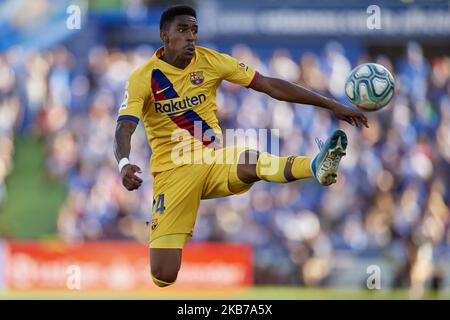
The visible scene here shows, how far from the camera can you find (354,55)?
21859 mm

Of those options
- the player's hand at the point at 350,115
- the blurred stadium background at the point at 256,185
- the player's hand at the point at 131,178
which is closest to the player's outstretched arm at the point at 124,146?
the player's hand at the point at 131,178

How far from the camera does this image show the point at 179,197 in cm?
984

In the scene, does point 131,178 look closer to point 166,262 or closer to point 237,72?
point 166,262

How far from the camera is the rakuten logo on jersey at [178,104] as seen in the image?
31.7 feet

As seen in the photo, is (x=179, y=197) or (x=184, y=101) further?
(x=179, y=197)

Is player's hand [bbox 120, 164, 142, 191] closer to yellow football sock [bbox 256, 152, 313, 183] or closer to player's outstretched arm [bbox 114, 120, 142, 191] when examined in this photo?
player's outstretched arm [bbox 114, 120, 142, 191]

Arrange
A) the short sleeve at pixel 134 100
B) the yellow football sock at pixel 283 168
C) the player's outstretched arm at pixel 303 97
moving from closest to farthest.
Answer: the yellow football sock at pixel 283 168 → the player's outstretched arm at pixel 303 97 → the short sleeve at pixel 134 100

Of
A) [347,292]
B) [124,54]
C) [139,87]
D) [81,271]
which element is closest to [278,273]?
[347,292]

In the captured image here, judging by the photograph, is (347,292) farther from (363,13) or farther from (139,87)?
(139,87)

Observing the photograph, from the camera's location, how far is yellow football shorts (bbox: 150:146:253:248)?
9.71m

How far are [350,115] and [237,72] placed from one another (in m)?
1.53

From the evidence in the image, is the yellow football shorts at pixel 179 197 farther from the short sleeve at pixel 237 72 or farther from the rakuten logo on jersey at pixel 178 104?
the short sleeve at pixel 237 72

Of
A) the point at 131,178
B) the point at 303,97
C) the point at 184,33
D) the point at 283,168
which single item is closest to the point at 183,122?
the point at 184,33

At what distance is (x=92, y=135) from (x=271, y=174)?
459 inches
